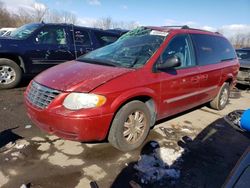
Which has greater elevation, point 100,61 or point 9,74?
point 100,61

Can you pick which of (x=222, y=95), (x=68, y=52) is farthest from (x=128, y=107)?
(x=68, y=52)

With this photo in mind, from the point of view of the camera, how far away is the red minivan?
323cm

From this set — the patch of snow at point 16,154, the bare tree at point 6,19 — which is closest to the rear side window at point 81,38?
the patch of snow at point 16,154

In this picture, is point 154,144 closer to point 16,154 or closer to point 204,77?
point 204,77

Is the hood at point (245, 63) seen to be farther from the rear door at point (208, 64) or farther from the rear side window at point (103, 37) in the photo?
the rear side window at point (103, 37)

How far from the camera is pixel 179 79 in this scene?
426 cm

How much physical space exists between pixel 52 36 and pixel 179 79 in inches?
168

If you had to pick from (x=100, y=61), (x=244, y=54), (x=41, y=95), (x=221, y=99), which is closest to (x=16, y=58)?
(x=100, y=61)

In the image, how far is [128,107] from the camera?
3.54m

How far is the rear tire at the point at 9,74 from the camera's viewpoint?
6.52 m

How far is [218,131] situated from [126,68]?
2350mm

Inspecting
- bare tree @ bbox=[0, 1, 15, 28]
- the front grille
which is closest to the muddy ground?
the front grille

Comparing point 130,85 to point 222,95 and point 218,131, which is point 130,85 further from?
point 222,95

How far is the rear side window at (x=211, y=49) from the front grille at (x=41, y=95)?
2.82m
